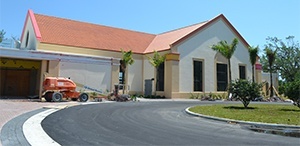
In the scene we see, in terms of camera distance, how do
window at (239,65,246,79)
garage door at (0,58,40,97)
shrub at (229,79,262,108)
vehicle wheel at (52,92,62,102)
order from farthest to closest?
window at (239,65,246,79) → garage door at (0,58,40,97) → vehicle wheel at (52,92,62,102) → shrub at (229,79,262,108)

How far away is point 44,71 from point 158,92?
43.0ft

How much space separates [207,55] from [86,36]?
15.5 metres

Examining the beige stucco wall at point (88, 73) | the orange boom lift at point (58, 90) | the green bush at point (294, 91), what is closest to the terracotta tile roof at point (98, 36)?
the beige stucco wall at point (88, 73)

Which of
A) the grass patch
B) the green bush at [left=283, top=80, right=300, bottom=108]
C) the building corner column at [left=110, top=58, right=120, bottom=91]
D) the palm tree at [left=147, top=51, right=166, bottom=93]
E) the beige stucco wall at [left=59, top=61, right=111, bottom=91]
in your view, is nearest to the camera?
the grass patch

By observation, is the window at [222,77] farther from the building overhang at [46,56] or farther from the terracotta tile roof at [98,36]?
the building overhang at [46,56]

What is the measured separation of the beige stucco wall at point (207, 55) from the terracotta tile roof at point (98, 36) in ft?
2.78

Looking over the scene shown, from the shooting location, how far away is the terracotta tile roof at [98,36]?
28.5 meters

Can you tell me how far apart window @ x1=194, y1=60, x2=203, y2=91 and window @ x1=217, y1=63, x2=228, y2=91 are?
2914 mm

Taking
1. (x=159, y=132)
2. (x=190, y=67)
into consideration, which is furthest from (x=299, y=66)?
(x=159, y=132)

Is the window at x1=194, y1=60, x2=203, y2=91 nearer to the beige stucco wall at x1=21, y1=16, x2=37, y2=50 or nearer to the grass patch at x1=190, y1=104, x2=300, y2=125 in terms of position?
the grass patch at x1=190, y1=104, x2=300, y2=125

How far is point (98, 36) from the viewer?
3225cm

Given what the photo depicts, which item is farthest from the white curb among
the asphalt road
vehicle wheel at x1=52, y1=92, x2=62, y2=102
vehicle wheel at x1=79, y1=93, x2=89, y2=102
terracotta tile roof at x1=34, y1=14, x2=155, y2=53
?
terracotta tile roof at x1=34, y1=14, x2=155, y2=53

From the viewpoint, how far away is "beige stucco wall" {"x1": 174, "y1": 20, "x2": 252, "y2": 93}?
30141 millimetres

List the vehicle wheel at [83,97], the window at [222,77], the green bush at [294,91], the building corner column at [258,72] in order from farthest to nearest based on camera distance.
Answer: the building corner column at [258,72], the window at [222,77], the vehicle wheel at [83,97], the green bush at [294,91]
